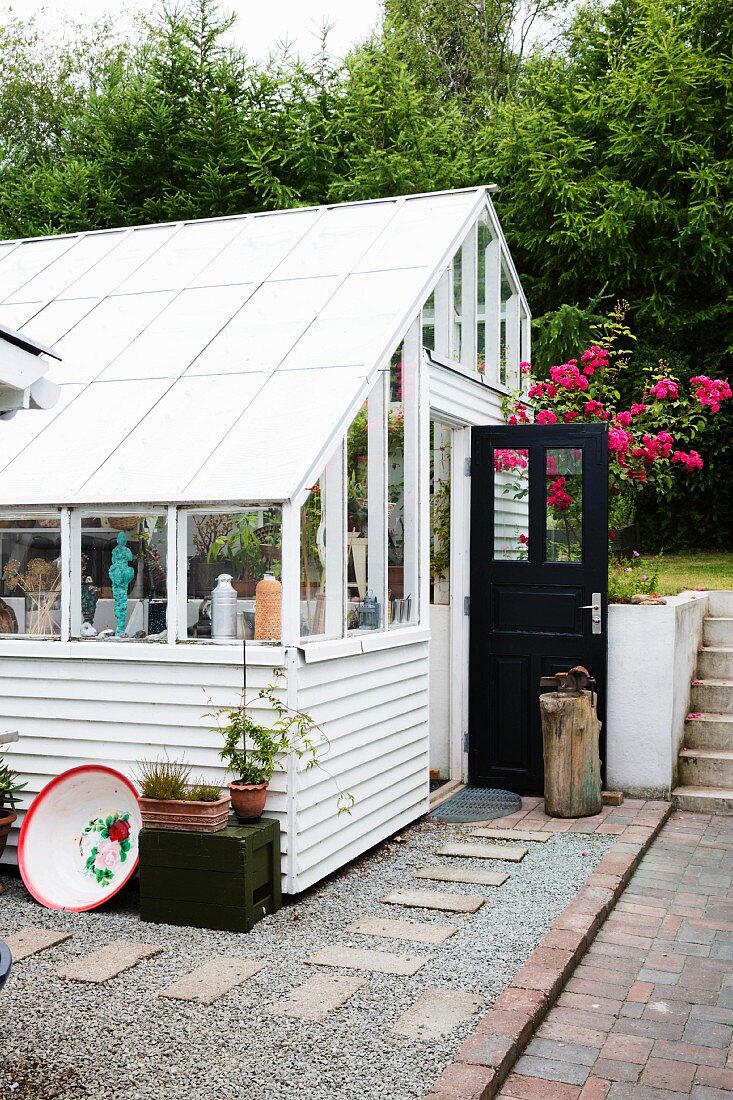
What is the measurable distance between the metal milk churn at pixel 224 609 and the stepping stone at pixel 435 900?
1.38 m

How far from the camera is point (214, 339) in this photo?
596cm


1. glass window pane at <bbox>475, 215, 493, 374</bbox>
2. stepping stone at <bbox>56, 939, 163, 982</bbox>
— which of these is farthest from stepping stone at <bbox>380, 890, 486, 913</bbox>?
glass window pane at <bbox>475, 215, 493, 374</bbox>

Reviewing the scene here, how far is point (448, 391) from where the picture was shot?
6.79m

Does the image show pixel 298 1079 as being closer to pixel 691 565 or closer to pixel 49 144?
pixel 691 565

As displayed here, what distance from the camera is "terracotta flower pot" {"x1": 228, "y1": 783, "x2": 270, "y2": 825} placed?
15.0 ft

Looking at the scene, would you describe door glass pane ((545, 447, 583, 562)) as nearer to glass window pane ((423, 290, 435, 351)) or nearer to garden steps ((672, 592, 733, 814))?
glass window pane ((423, 290, 435, 351))

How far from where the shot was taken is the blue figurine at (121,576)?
509 centimetres

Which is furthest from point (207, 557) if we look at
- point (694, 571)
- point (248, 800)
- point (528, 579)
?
point (694, 571)

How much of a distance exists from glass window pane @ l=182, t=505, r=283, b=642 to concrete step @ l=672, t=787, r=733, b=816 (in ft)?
11.0

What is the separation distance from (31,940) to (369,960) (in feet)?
4.47

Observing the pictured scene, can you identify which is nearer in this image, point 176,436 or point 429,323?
point 176,436

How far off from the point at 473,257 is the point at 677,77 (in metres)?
8.93

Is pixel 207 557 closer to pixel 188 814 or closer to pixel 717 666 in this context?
pixel 188 814

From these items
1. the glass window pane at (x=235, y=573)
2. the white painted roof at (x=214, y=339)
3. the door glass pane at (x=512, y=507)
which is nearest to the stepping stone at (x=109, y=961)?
the glass window pane at (x=235, y=573)
